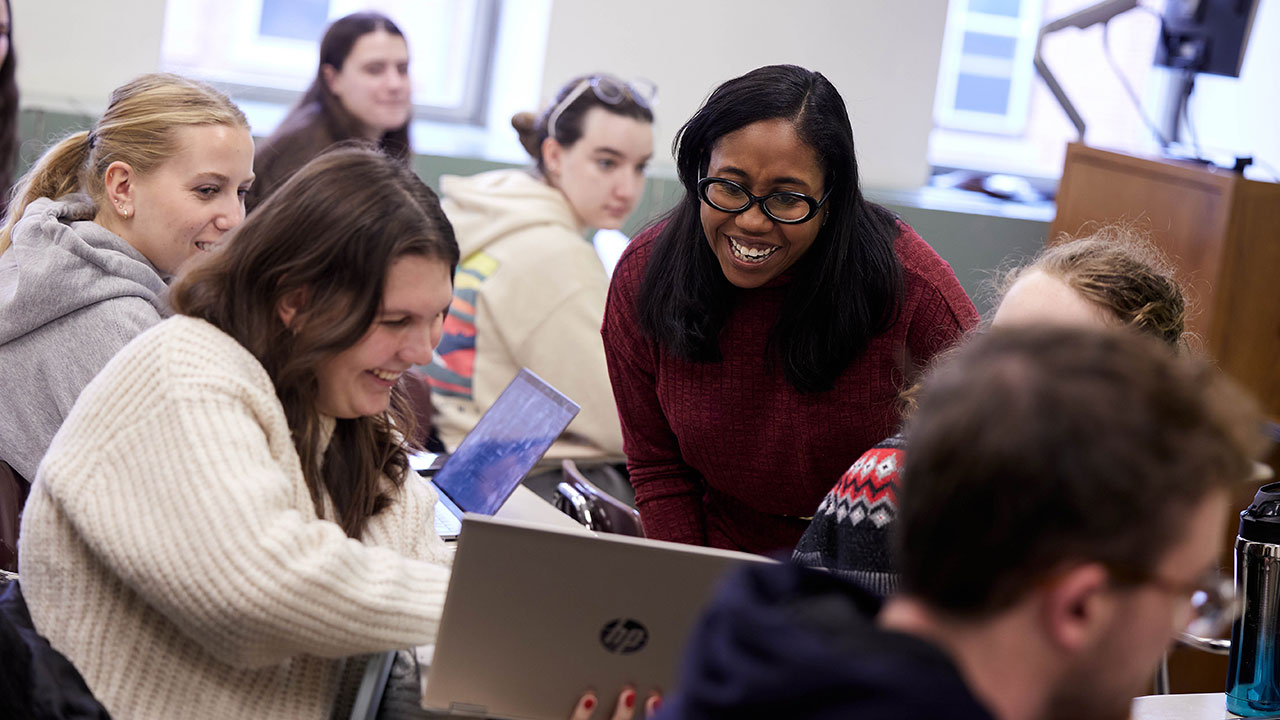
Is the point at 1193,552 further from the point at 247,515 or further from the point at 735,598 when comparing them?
the point at 247,515

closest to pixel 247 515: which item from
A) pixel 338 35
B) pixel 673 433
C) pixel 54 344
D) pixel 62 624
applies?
pixel 62 624

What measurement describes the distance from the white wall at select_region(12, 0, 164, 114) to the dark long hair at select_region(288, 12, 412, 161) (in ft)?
1.77

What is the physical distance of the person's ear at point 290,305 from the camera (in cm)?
142

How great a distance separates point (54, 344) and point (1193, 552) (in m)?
1.65

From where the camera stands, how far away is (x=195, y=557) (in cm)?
126

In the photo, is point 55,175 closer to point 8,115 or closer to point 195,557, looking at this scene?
point 195,557

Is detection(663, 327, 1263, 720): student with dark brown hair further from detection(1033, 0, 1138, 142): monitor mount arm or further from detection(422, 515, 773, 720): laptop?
detection(1033, 0, 1138, 142): monitor mount arm

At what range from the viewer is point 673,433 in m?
2.12

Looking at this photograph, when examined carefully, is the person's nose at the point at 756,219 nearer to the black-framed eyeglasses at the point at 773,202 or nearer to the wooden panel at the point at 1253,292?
the black-framed eyeglasses at the point at 773,202

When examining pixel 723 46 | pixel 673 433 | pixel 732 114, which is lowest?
pixel 673 433

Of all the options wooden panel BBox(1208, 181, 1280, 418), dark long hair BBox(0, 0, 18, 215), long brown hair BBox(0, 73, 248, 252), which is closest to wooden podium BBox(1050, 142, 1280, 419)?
wooden panel BBox(1208, 181, 1280, 418)

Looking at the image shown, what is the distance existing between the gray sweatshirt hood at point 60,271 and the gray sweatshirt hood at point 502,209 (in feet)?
4.01

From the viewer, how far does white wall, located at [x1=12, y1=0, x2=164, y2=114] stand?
379cm

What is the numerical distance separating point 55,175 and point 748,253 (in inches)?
46.6
